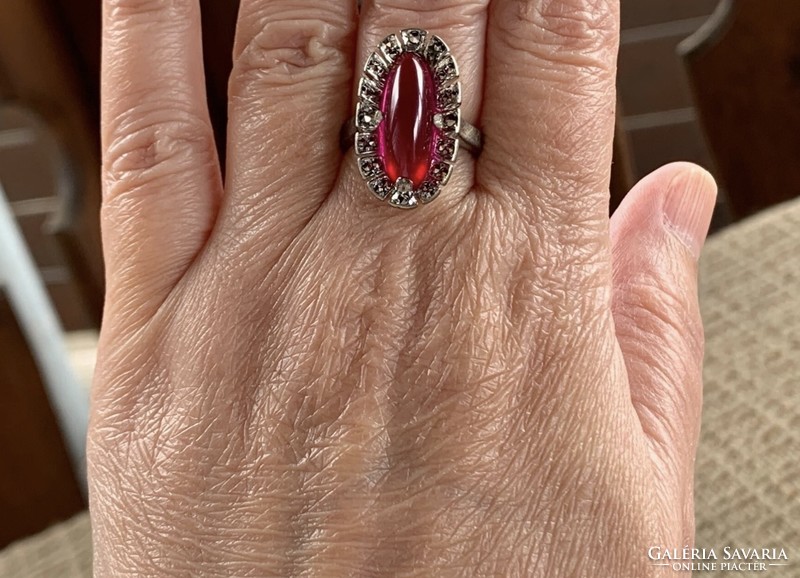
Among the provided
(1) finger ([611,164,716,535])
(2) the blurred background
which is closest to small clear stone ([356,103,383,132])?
(1) finger ([611,164,716,535])

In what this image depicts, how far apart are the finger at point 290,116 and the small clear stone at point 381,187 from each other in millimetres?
57

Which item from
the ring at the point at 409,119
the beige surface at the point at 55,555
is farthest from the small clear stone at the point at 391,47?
the beige surface at the point at 55,555

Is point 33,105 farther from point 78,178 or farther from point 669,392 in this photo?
point 669,392

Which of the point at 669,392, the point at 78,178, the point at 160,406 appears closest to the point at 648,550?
the point at 669,392

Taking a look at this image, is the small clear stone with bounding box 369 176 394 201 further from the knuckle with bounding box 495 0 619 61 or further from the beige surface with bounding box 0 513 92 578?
the beige surface with bounding box 0 513 92 578

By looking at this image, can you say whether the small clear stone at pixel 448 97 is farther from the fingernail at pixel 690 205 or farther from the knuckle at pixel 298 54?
the fingernail at pixel 690 205

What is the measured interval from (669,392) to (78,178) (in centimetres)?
74

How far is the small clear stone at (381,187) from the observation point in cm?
55

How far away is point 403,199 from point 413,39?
11cm

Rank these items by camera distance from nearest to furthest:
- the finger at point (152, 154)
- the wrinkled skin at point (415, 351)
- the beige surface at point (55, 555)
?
the wrinkled skin at point (415, 351)
the finger at point (152, 154)
the beige surface at point (55, 555)

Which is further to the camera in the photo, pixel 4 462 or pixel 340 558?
pixel 4 462

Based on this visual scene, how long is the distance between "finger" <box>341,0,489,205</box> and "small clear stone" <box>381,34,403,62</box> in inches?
0.4

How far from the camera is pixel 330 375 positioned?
56 centimetres

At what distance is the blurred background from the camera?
0.87 metres
